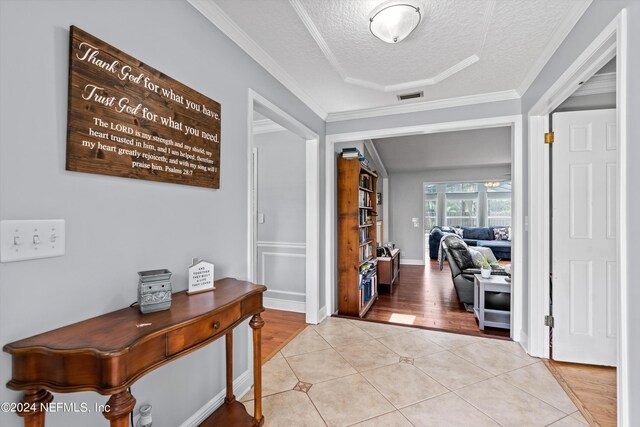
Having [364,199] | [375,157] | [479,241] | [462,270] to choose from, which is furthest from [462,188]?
[364,199]

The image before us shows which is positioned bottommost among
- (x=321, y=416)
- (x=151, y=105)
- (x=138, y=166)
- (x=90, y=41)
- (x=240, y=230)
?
(x=321, y=416)

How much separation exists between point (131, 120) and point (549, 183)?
295cm

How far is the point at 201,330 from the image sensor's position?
115cm

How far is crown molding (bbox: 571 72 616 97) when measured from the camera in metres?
2.28

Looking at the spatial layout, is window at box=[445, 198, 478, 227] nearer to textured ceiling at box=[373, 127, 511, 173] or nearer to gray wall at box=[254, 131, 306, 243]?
textured ceiling at box=[373, 127, 511, 173]

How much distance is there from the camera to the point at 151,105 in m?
1.33

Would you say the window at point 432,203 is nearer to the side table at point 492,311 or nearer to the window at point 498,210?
the window at point 498,210

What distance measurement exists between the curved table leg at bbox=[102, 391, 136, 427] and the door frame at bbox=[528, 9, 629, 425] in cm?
193

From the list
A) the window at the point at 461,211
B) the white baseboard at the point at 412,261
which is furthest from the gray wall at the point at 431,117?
the window at the point at 461,211

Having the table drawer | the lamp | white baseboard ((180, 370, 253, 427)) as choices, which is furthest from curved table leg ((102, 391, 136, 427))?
the lamp

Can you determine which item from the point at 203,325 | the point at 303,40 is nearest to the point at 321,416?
the point at 203,325

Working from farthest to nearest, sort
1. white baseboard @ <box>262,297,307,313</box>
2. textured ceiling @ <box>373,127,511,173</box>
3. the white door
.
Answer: textured ceiling @ <box>373,127,511,173</box>
white baseboard @ <box>262,297,307,313</box>
the white door

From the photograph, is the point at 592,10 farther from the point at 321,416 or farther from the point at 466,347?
the point at 321,416

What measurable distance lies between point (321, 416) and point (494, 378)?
1319mm
